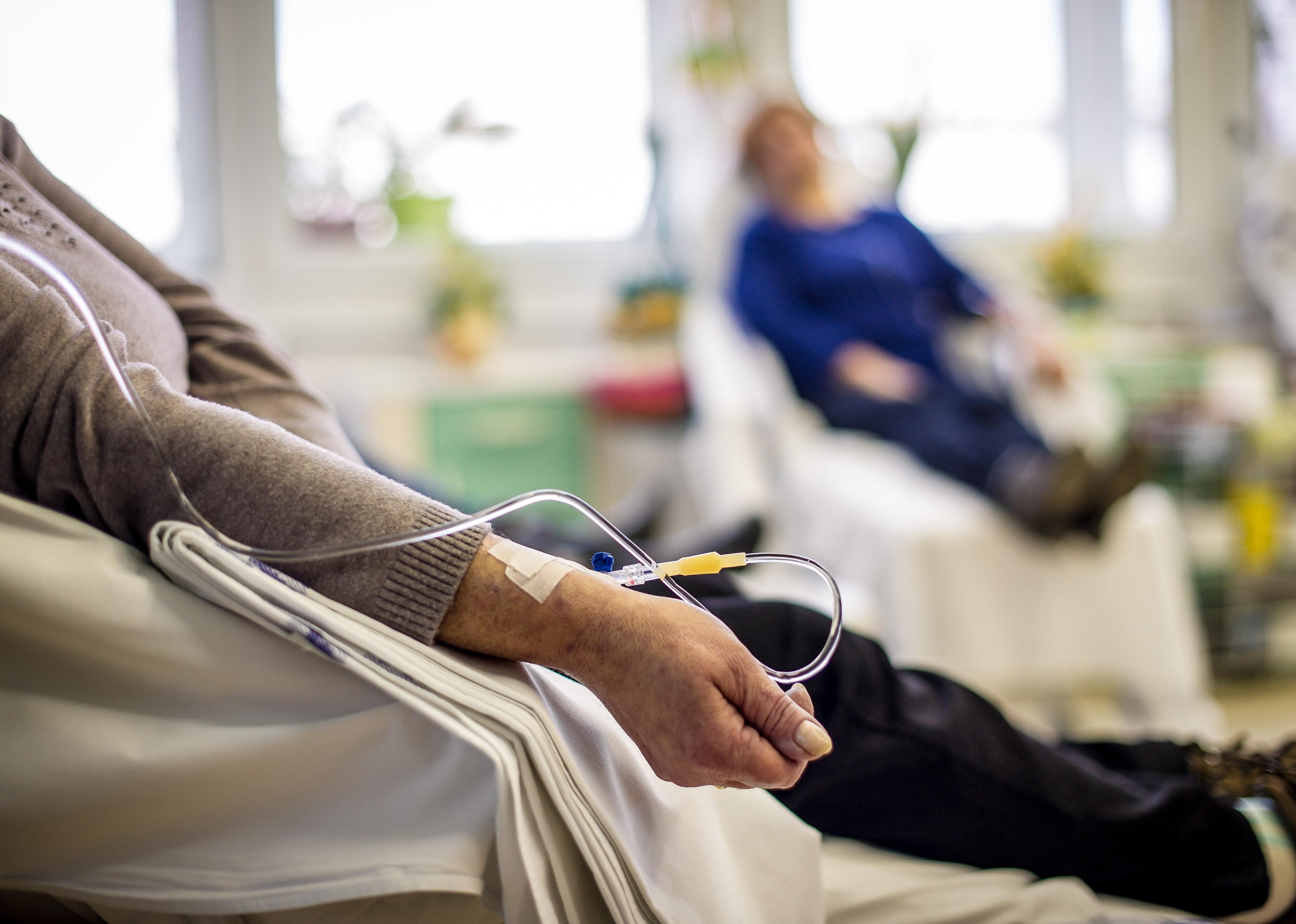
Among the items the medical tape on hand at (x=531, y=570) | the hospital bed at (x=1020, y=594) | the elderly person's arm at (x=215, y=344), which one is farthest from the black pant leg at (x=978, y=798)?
the hospital bed at (x=1020, y=594)

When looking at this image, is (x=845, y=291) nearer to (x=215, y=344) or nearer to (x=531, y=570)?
(x=215, y=344)

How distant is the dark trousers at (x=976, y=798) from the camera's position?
71 cm

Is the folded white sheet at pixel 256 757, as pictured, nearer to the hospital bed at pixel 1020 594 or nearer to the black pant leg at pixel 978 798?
the black pant leg at pixel 978 798

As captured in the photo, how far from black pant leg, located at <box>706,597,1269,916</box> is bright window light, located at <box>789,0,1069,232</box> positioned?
2.70m

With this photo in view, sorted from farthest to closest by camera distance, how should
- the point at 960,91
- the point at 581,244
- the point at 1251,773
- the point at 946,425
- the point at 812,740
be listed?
the point at 960,91
the point at 581,244
the point at 946,425
the point at 1251,773
the point at 812,740

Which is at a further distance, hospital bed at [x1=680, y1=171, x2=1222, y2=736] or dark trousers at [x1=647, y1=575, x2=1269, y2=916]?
hospital bed at [x1=680, y1=171, x2=1222, y2=736]

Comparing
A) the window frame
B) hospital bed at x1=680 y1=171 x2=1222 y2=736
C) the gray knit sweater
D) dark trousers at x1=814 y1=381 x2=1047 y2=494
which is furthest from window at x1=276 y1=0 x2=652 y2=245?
the gray knit sweater

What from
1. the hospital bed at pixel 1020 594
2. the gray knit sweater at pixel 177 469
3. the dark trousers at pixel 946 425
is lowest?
the hospital bed at pixel 1020 594

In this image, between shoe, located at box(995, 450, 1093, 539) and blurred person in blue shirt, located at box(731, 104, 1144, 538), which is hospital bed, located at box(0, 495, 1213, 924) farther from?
blurred person in blue shirt, located at box(731, 104, 1144, 538)

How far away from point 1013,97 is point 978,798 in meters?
3.11

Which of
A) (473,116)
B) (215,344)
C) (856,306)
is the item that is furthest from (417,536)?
(473,116)

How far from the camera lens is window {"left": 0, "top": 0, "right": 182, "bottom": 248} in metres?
0.78

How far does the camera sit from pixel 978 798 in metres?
0.72

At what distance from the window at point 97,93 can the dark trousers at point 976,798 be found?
632mm
